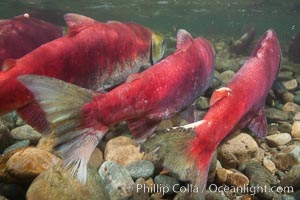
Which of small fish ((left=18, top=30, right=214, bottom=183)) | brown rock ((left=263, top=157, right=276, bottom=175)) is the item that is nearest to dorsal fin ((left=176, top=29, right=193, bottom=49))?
small fish ((left=18, top=30, right=214, bottom=183))

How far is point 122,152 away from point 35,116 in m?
1.51

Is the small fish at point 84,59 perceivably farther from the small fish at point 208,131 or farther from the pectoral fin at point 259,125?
the pectoral fin at point 259,125

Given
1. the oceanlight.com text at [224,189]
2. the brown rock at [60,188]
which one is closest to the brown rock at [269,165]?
the oceanlight.com text at [224,189]

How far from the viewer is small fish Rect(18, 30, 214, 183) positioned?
1.82 metres

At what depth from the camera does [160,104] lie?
2504 millimetres

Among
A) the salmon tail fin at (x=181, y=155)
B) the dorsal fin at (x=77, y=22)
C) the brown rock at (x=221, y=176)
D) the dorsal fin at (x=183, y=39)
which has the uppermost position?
the dorsal fin at (x=77, y=22)

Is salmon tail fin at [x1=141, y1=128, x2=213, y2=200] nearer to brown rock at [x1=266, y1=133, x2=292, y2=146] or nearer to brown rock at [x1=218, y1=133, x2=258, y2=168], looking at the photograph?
brown rock at [x1=218, y1=133, x2=258, y2=168]

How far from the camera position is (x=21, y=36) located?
3.51 m

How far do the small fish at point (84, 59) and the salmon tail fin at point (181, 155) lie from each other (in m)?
0.93

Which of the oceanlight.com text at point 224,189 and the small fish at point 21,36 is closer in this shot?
the oceanlight.com text at point 224,189

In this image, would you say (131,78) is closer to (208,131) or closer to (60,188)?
(208,131)

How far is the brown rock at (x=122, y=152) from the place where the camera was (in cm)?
357

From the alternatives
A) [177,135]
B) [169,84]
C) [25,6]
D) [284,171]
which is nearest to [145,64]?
[169,84]

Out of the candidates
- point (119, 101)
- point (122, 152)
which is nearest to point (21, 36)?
point (122, 152)
